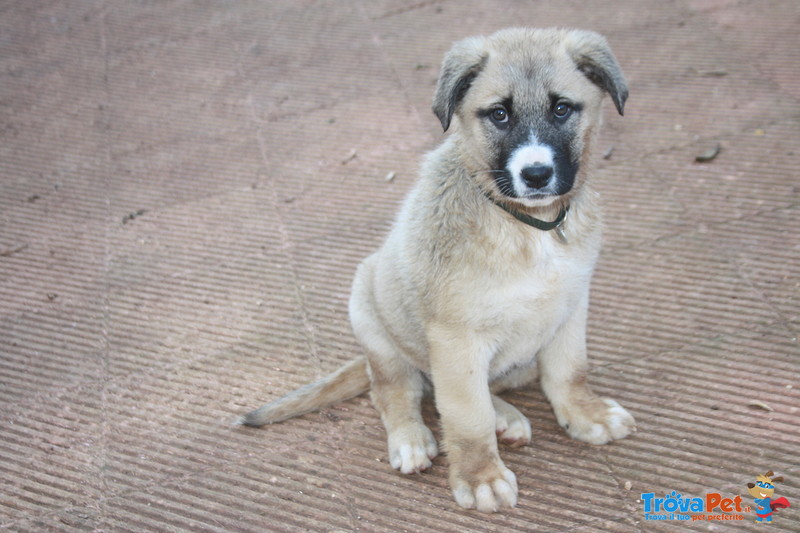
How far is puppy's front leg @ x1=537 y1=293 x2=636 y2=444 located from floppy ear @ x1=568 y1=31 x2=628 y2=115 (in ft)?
2.97

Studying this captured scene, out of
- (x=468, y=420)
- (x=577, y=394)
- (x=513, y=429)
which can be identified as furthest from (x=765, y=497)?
(x=468, y=420)

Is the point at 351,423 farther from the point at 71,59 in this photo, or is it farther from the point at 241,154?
the point at 71,59

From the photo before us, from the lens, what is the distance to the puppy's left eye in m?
3.05

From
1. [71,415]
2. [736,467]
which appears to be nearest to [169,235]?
[71,415]

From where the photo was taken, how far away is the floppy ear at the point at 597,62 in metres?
3.12

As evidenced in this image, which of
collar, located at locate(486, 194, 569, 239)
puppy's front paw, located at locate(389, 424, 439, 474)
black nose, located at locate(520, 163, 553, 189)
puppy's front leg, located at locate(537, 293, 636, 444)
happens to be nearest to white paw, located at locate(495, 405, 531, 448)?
puppy's front leg, located at locate(537, 293, 636, 444)

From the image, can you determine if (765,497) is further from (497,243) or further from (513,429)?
(497,243)

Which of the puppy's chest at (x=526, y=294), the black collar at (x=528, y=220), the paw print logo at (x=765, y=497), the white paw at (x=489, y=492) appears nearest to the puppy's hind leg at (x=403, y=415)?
the white paw at (x=489, y=492)

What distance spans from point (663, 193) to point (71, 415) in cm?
363

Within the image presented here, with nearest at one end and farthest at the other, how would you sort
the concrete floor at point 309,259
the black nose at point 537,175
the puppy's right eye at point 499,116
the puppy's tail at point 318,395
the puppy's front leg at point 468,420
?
the black nose at point 537,175, the puppy's right eye at point 499,116, the puppy's front leg at point 468,420, the concrete floor at point 309,259, the puppy's tail at point 318,395

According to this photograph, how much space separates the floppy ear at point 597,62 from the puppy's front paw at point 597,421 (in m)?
1.34

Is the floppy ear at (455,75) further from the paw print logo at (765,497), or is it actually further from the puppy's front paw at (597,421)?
the paw print logo at (765,497)

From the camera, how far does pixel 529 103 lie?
9.89 ft

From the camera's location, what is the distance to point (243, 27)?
7621 mm
